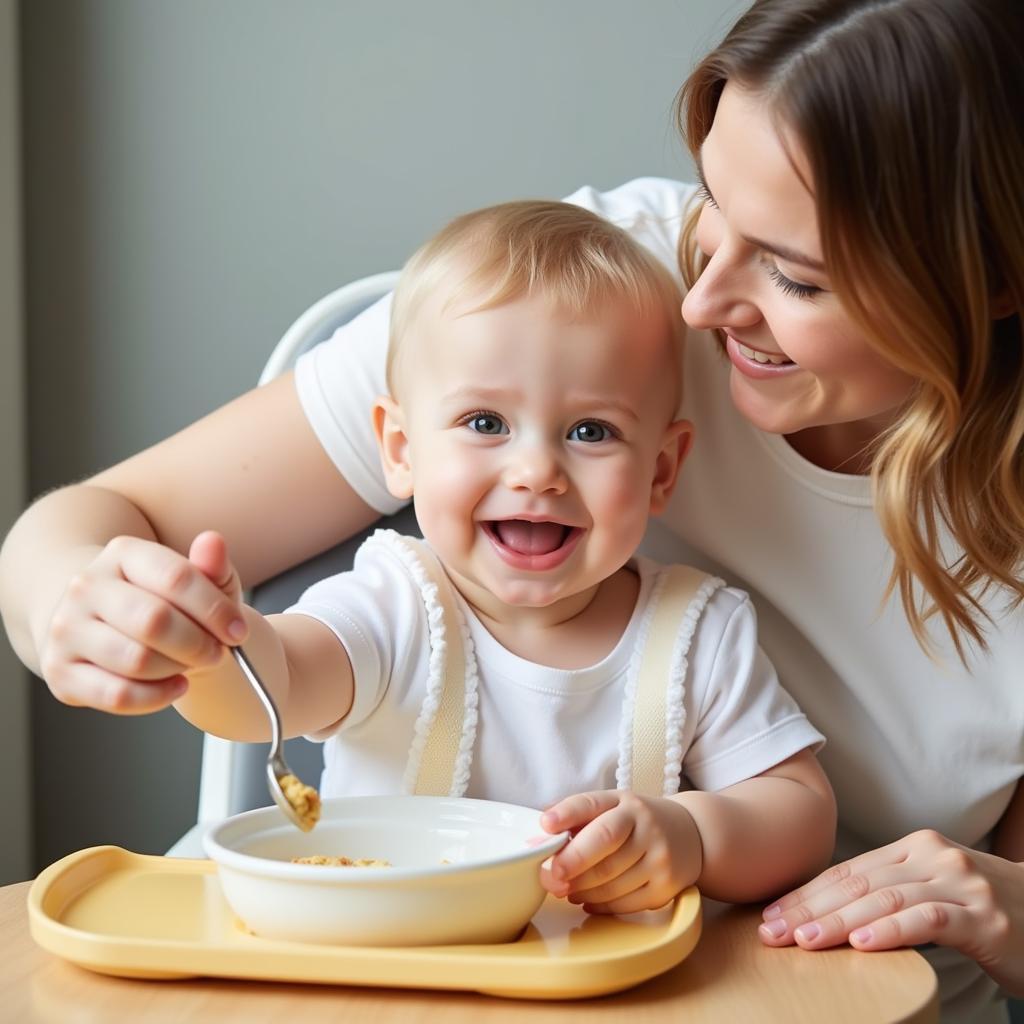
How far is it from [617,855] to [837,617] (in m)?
0.47

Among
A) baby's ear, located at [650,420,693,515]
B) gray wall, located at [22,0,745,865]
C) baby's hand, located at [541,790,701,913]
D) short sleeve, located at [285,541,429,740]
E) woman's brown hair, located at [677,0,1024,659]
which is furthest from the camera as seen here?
gray wall, located at [22,0,745,865]

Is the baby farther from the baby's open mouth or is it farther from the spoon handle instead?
the spoon handle

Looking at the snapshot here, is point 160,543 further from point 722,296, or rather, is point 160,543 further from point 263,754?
point 722,296

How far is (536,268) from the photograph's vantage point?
1054 millimetres

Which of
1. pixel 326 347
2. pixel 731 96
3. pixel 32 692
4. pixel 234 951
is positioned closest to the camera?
pixel 234 951

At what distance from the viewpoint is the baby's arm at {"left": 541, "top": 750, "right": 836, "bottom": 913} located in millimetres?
852

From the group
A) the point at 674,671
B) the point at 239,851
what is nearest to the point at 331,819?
the point at 239,851

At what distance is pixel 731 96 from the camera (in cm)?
102

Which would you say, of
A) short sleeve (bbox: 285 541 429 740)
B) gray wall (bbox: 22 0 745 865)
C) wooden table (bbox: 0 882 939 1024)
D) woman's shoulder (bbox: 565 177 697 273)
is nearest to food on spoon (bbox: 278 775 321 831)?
wooden table (bbox: 0 882 939 1024)

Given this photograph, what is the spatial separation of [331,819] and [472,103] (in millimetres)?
1047

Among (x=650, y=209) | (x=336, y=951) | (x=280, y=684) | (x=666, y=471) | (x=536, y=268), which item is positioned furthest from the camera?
(x=650, y=209)

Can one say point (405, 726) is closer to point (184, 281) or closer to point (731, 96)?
point (731, 96)

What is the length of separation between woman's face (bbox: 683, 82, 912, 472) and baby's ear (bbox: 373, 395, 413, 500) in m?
0.26

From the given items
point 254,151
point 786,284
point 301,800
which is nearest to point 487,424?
point 786,284
